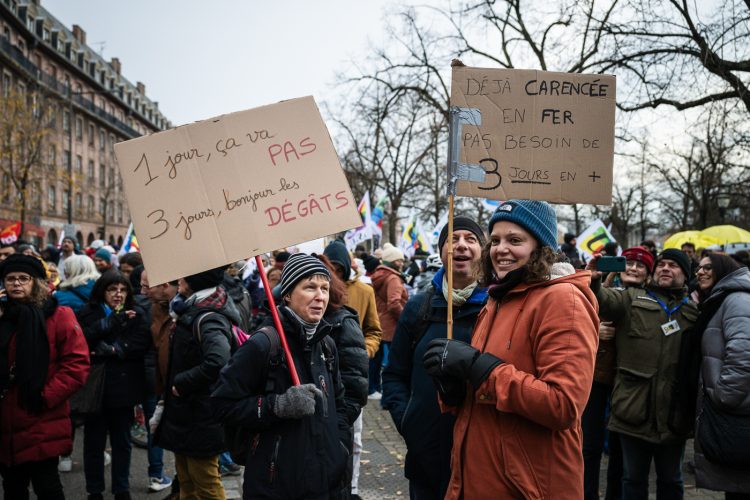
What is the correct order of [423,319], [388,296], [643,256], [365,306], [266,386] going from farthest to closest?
[388,296] < [365,306] < [643,256] < [423,319] < [266,386]

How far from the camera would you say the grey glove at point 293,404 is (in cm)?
274

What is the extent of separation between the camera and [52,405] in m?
4.00

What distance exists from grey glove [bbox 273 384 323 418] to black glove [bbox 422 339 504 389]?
0.68 metres

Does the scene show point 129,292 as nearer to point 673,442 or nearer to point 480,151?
point 480,151

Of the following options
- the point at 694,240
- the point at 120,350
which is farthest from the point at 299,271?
the point at 694,240

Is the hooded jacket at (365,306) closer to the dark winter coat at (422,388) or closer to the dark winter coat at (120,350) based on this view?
the dark winter coat at (120,350)

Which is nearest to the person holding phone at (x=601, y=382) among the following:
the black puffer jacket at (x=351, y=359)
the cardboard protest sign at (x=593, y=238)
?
the black puffer jacket at (x=351, y=359)

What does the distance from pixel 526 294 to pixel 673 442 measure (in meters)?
2.53

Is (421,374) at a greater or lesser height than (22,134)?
lesser

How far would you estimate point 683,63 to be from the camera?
9.39 metres

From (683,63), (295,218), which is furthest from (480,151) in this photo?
(683,63)

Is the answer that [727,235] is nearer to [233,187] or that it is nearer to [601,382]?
[601,382]

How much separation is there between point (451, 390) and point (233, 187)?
4.72ft

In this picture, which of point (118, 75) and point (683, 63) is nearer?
point (683, 63)
